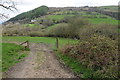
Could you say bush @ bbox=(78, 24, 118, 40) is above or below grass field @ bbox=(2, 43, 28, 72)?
above

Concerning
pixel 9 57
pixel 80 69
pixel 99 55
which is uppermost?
pixel 99 55

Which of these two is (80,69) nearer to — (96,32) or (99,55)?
(99,55)

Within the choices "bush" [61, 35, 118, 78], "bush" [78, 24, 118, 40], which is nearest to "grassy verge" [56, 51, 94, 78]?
"bush" [61, 35, 118, 78]

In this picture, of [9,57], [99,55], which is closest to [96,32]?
[99,55]

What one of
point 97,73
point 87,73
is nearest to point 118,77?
point 97,73

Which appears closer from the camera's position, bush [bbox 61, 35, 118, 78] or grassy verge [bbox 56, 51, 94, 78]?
bush [bbox 61, 35, 118, 78]

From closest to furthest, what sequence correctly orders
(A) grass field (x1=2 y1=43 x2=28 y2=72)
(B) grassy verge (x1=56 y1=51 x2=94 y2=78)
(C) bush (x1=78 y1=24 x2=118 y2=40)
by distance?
(B) grassy verge (x1=56 y1=51 x2=94 y2=78) → (A) grass field (x1=2 y1=43 x2=28 y2=72) → (C) bush (x1=78 y1=24 x2=118 y2=40)

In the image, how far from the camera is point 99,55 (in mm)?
10797

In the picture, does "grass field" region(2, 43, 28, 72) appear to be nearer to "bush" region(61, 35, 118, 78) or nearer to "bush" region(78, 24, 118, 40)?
"bush" region(61, 35, 118, 78)

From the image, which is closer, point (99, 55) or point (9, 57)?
point (99, 55)

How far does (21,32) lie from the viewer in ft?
159

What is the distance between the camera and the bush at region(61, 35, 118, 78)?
9266mm

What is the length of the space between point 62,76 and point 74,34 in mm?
29778

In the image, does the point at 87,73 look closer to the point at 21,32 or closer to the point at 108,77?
the point at 108,77
